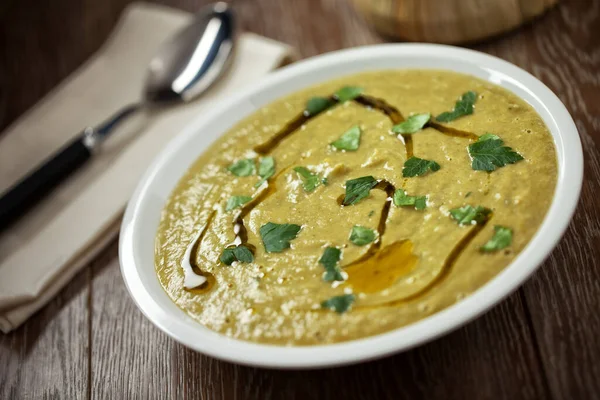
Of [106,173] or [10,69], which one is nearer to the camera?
[106,173]

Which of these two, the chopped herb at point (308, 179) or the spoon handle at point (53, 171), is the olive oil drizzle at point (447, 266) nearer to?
the chopped herb at point (308, 179)

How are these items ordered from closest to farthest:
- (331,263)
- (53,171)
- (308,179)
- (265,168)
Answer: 1. (331,263)
2. (308,179)
3. (265,168)
4. (53,171)

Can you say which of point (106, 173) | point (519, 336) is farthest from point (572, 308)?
point (106, 173)

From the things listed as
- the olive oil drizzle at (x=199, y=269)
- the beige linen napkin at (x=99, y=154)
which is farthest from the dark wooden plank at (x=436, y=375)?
the beige linen napkin at (x=99, y=154)

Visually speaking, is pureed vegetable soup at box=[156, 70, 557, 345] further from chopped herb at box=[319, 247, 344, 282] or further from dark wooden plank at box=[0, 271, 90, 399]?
dark wooden plank at box=[0, 271, 90, 399]

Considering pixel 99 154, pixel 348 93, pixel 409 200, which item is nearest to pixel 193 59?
pixel 99 154

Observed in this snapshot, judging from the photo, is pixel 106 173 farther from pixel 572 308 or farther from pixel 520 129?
pixel 572 308

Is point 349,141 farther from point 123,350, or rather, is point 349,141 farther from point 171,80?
A: point 171,80
